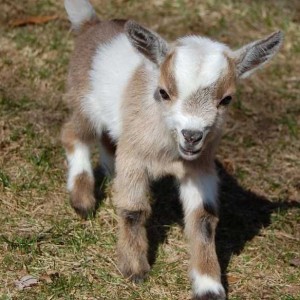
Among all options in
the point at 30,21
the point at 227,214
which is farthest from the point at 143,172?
the point at 30,21

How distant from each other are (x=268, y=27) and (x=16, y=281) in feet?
15.2

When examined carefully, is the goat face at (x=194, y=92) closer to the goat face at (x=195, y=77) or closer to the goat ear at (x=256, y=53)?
the goat face at (x=195, y=77)

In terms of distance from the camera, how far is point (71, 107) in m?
5.91

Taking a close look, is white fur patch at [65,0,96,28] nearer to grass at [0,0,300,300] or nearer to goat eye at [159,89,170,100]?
grass at [0,0,300,300]

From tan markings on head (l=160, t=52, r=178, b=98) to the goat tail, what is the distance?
1.47 metres

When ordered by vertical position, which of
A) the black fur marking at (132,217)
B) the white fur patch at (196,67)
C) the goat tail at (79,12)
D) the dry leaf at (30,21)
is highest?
the white fur patch at (196,67)

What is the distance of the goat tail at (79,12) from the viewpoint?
19.4 feet

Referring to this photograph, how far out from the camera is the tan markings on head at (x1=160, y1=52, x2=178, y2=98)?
446cm

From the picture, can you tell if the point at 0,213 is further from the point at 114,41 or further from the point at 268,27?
the point at 268,27

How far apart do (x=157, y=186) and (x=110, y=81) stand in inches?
42.4

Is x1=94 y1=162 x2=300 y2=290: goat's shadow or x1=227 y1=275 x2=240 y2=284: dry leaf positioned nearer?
x1=227 y1=275 x2=240 y2=284: dry leaf

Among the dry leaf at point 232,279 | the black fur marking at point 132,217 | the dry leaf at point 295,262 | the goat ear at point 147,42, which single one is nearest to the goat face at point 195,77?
the goat ear at point 147,42

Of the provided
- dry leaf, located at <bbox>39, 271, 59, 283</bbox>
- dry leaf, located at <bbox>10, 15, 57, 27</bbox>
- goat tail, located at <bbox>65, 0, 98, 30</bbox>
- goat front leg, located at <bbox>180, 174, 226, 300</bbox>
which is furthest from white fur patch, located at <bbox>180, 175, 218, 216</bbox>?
dry leaf, located at <bbox>10, 15, 57, 27</bbox>

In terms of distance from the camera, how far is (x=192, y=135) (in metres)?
4.32
